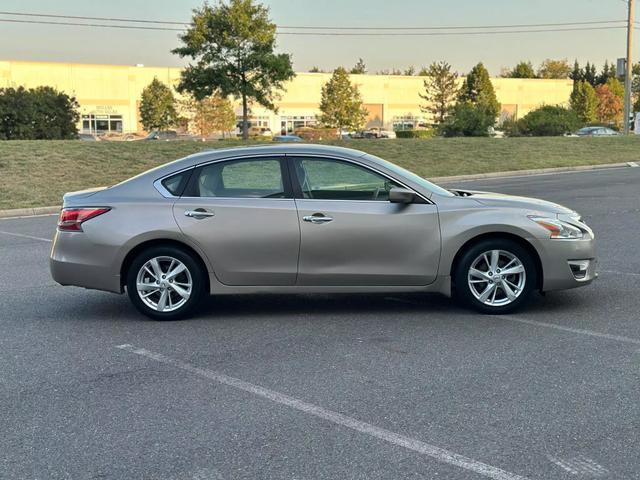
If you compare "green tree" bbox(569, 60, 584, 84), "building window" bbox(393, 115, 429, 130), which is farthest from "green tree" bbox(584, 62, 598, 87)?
"building window" bbox(393, 115, 429, 130)

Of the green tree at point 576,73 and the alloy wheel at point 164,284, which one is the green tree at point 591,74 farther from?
the alloy wheel at point 164,284

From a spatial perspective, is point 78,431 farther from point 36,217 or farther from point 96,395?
point 36,217

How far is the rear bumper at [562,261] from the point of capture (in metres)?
6.66

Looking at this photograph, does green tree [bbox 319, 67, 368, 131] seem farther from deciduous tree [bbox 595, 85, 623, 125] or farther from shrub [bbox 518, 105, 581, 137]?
deciduous tree [bbox 595, 85, 623, 125]

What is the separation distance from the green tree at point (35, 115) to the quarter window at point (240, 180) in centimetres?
2682

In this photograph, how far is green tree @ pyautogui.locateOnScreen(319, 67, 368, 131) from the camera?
7419 centimetres

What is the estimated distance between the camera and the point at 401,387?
489 cm

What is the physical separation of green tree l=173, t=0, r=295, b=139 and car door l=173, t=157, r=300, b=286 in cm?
3278

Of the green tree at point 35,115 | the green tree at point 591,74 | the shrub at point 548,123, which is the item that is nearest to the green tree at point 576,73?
the green tree at point 591,74

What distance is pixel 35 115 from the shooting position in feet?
103

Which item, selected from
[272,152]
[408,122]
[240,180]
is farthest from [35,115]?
[408,122]

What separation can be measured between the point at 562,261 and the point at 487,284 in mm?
691

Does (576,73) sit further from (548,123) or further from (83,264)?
(83,264)

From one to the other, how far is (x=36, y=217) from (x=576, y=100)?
272 feet
